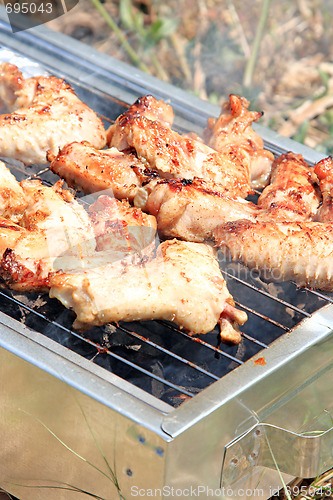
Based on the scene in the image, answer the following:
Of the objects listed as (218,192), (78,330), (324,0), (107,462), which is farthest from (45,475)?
(324,0)

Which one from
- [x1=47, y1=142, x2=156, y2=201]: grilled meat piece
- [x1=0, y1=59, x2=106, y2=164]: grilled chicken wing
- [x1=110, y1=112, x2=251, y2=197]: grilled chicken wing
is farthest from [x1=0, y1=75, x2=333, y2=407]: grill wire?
A: [x1=0, y1=59, x2=106, y2=164]: grilled chicken wing

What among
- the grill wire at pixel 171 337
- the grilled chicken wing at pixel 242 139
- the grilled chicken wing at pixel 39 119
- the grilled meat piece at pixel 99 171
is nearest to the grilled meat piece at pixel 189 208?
the grilled meat piece at pixel 99 171

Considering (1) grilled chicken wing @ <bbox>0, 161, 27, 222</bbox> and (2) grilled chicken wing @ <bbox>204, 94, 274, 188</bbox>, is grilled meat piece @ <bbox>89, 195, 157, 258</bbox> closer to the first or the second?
(1) grilled chicken wing @ <bbox>0, 161, 27, 222</bbox>

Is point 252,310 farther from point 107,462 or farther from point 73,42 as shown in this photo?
point 73,42

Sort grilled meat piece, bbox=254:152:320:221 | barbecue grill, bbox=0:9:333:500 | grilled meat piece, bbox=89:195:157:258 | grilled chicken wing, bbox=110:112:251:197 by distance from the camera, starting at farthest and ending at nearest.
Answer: grilled chicken wing, bbox=110:112:251:197 < grilled meat piece, bbox=254:152:320:221 < grilled meat piece, bbox=89:195:157:258 < barbecue grill, bbox=0:9:333:500

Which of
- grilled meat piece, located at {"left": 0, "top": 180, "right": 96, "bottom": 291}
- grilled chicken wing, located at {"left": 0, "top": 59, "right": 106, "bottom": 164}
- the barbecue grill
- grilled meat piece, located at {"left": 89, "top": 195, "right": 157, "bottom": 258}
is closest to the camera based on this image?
the barbecue grill

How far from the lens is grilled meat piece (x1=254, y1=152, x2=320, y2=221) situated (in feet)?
10.2

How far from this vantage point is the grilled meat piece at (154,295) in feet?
8.37

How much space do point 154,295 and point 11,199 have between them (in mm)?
866

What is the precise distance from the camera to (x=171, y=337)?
2.94 m

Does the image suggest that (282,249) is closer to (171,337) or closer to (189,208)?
(189,208)

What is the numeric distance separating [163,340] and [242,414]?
62cm

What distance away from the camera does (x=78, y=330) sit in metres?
2.73

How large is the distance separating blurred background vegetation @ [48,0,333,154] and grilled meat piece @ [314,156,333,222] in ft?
9.20
